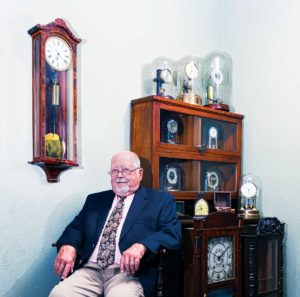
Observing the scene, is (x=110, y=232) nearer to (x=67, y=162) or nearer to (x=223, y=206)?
(x=67, y=162)

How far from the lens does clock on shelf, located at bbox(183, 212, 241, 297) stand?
10.3 feet

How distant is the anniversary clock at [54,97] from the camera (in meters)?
2.99

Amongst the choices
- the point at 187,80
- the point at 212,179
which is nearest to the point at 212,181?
the point at 212,179

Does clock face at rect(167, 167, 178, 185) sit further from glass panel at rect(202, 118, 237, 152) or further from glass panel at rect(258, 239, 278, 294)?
glass panel at rect(258, 239, 278, 294)

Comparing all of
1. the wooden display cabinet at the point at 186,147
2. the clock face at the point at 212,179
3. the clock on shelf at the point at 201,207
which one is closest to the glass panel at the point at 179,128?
the wooden display cabinet at the point at 186,147

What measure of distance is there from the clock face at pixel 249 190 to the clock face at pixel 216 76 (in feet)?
3.32

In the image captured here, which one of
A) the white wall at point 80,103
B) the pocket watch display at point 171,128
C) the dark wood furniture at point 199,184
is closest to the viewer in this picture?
the white wall at point 80,103

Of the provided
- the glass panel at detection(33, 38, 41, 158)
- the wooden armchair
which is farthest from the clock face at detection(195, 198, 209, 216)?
the glass panel at detection(33, 38, 41, 158)

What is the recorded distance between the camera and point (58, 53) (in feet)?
10.2

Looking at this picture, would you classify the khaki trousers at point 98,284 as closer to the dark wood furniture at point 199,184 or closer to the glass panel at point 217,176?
the dark wood furniture at point 199,184

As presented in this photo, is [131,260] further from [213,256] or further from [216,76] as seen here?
[216,76]

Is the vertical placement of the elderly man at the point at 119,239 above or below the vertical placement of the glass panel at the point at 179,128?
below

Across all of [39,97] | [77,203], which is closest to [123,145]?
[77,203]

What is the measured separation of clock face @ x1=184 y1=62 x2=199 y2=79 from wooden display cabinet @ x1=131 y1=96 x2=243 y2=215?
1.05 ft
